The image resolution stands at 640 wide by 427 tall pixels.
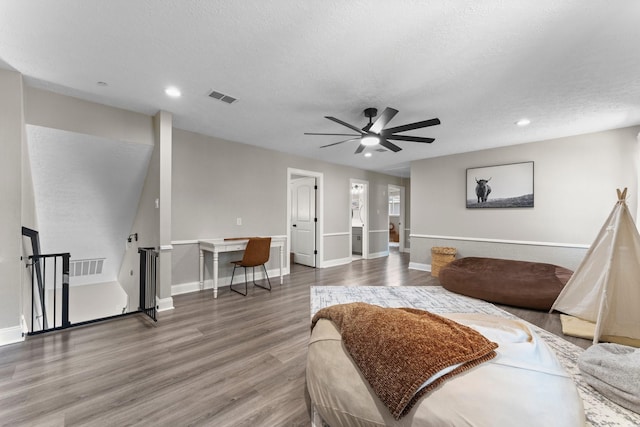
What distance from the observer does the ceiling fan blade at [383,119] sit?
2.55m

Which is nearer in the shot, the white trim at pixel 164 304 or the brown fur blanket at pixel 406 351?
the brown fur blanket at pixel 406 351

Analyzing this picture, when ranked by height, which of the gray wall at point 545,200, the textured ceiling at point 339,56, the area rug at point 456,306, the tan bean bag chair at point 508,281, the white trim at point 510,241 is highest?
the textured ceiling at point 339,56

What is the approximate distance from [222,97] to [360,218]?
5822 millimetres

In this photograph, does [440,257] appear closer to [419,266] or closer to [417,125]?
[419,266]

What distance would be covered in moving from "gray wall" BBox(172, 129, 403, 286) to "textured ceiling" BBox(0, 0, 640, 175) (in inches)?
34.1

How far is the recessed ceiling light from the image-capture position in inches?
109

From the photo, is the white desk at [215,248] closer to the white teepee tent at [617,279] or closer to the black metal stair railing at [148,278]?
the black metal stair railing at [148,278]

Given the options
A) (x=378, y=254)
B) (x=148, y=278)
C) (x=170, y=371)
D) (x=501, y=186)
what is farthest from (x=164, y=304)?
(x=501, y=186)

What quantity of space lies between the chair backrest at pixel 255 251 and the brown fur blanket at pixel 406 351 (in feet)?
9.22

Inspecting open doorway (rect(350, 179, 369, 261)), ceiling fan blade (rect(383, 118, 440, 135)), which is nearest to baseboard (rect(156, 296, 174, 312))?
ceiling fan blade (rect(383, 118, 440, 135))

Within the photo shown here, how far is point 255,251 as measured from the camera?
4.12 meters

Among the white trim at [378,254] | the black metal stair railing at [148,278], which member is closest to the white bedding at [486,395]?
the black metal stair railing at [148,278]

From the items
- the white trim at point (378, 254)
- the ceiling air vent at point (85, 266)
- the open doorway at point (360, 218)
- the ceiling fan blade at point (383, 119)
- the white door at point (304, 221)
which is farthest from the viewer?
the white trim at point (378, 254)

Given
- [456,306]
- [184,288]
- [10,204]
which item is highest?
[10,204]
